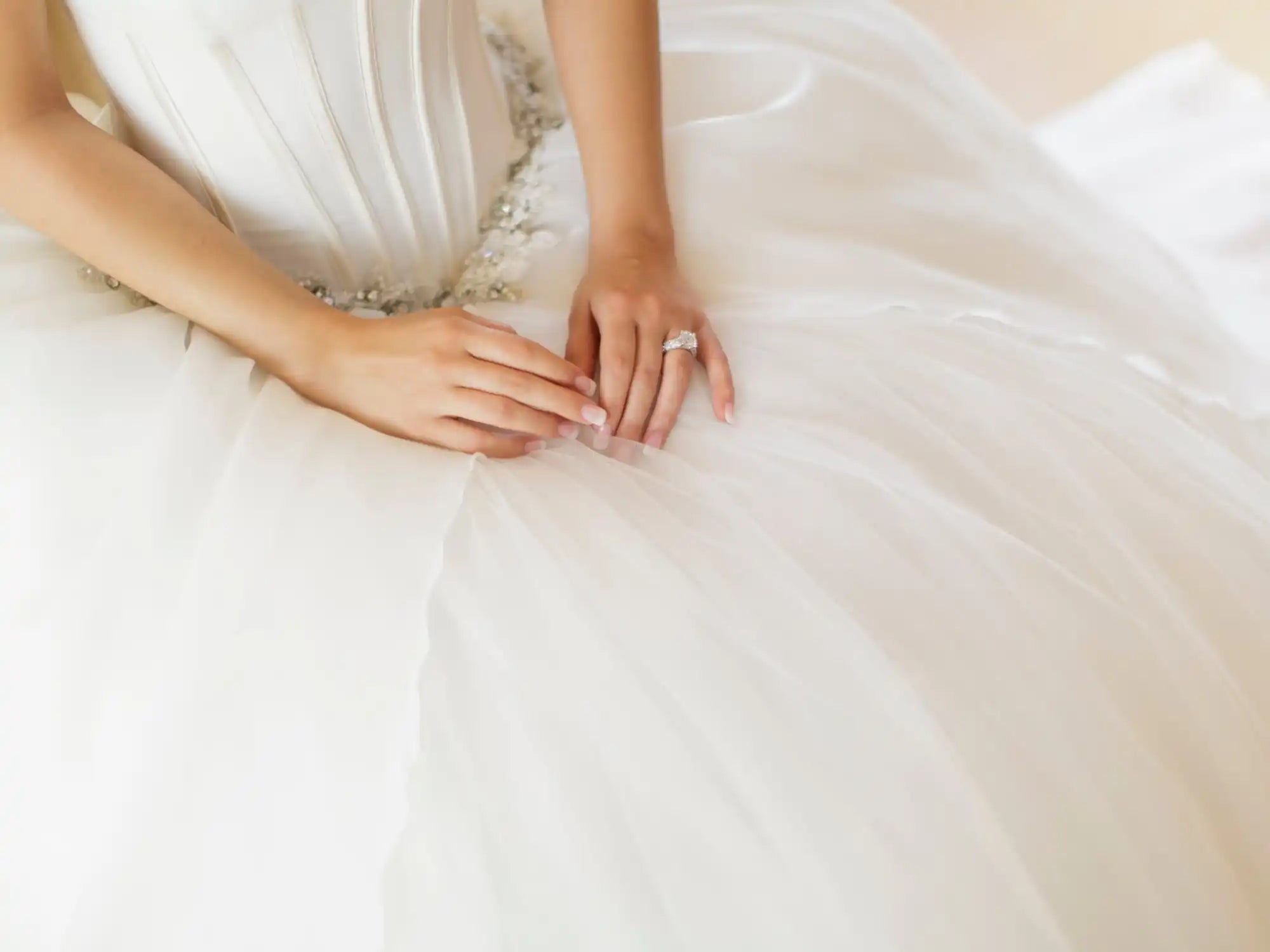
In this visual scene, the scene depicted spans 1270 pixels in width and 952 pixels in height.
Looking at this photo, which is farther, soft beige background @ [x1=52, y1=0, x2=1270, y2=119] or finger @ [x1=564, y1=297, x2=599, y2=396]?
soft beige background @ [x1=52, y1=0, x2=1270, y2=119]

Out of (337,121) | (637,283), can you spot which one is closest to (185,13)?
(337,121)

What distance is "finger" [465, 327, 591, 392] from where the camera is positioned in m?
0.67

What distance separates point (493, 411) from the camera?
66 cm

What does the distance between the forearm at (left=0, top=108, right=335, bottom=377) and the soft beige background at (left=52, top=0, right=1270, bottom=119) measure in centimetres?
128

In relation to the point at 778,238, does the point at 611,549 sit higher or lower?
lower

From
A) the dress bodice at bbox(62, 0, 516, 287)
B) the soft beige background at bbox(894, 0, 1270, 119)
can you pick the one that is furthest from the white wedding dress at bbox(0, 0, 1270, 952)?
the soft beige background at bbox(894, 0, 1270, 119)

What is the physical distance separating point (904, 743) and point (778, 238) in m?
0.44

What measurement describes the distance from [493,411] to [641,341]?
13 cm

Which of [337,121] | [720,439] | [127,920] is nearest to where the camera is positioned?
[127,920]

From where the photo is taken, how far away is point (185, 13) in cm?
68

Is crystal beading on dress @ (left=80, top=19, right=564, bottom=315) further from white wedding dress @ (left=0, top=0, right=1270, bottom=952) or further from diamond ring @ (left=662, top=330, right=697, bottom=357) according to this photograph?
diamond ring @ (left=662, top=330, right=697, bottom=357)

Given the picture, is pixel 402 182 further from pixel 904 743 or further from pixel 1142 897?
pixel 1142 897

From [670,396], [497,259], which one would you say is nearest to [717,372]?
[670,396]

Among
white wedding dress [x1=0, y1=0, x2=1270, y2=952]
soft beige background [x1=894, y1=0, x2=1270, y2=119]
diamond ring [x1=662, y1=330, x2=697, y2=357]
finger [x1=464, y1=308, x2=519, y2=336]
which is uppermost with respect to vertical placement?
soft beige background [x1=894, y1=0, x2=1270, y2=119]
